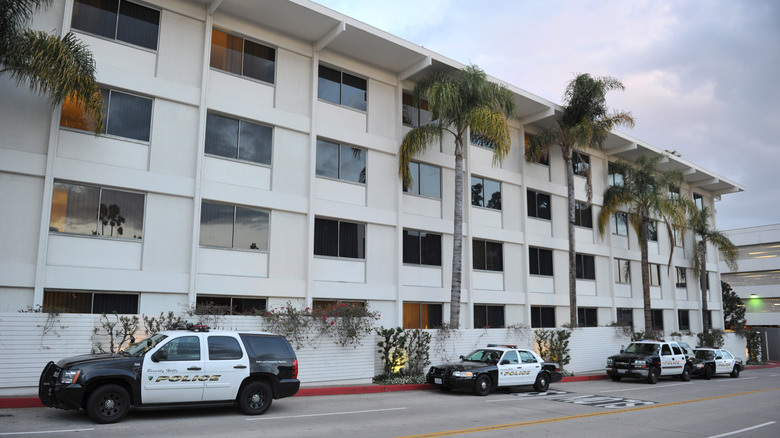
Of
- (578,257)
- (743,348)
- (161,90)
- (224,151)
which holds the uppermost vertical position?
(161,90)

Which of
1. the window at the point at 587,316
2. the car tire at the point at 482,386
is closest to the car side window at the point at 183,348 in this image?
the car tire at the point at 482,386

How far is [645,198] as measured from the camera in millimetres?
33094

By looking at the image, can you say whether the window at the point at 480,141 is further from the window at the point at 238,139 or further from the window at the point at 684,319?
the window at the point at 684,319

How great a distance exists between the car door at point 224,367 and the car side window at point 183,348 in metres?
0.26

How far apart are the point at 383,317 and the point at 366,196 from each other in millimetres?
4694

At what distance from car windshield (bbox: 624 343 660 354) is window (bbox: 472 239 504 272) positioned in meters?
6.48

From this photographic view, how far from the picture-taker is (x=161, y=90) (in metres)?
18.2

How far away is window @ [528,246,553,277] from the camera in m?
29.4

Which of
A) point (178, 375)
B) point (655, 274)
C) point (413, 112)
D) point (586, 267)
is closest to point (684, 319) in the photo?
point (655, 274)

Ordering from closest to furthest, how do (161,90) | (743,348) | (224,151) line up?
(161,90), (224,151), (743,348)

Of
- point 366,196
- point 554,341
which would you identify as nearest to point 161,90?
point 366,196

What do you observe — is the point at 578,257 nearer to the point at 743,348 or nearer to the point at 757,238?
the point at 743,348

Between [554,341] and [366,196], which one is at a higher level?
[366,196]

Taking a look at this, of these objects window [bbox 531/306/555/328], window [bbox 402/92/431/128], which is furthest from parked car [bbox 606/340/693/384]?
window [bbox 402/92/431/128]
